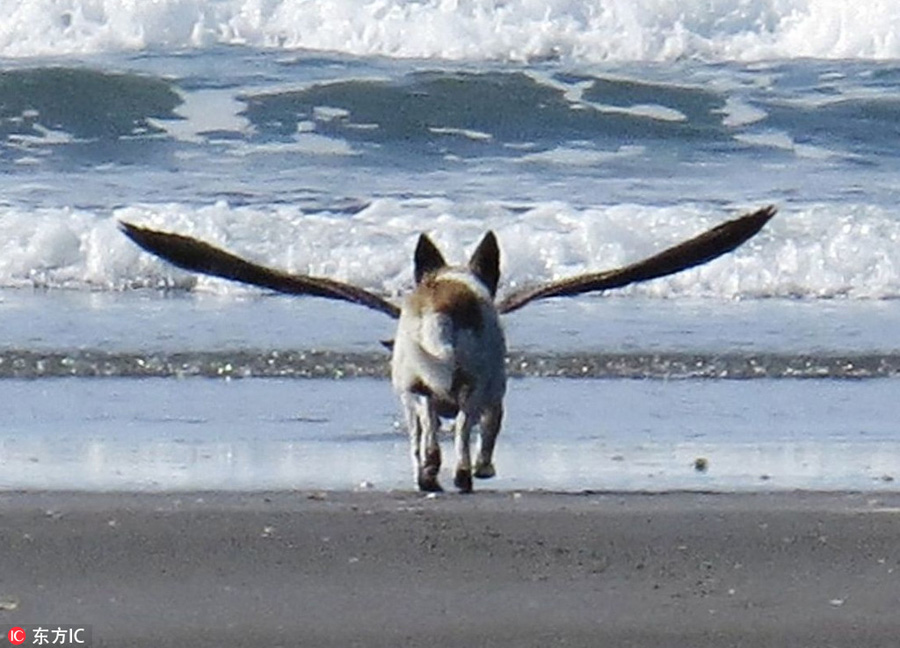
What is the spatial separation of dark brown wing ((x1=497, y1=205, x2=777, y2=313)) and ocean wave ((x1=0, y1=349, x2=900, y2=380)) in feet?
7.52

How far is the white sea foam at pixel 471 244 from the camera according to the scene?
417 inches

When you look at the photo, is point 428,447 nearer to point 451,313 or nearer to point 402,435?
point 451,313

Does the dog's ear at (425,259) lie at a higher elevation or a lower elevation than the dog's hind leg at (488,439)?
higher

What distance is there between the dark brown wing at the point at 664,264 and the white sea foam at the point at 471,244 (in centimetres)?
427

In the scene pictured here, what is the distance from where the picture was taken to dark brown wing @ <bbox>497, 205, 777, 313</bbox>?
585 centimetres

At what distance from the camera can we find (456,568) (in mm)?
4934

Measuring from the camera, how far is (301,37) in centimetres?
1817

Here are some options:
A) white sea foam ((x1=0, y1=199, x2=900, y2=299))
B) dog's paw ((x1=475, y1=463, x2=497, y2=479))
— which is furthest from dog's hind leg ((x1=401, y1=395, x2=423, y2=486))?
white sea foam ((x1=0, y1=199, x2=900, y2=299))

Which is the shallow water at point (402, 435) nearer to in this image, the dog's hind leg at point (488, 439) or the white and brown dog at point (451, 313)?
the dog's hind leg at point (488, 439)

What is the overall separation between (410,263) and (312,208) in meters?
1.75

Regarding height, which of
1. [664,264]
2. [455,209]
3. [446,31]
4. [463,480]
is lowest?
[455,209]

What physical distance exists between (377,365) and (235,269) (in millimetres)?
2565

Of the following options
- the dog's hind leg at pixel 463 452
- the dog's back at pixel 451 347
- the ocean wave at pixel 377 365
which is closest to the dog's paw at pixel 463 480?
the dog's hind leg at pixel 463 452

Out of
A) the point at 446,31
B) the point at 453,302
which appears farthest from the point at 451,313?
the point at 446,31
